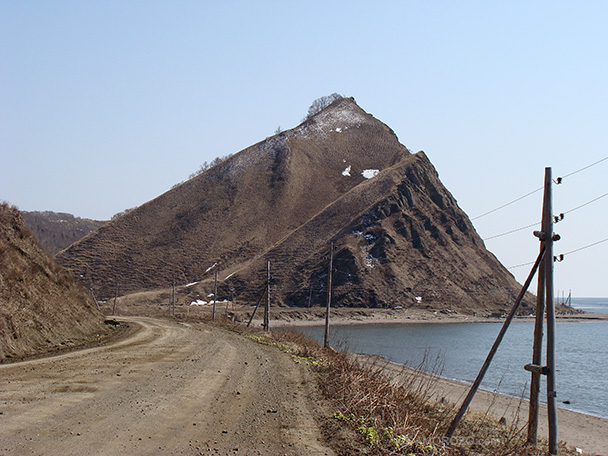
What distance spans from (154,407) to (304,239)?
11803 cm

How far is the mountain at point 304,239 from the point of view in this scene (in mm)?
116562

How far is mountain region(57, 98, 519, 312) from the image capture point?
382 feet

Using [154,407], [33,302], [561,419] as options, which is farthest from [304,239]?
[154,407]

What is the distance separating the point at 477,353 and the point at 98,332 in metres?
39.5

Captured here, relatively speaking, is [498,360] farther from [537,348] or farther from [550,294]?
[550,294]

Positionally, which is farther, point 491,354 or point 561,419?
point 561,419

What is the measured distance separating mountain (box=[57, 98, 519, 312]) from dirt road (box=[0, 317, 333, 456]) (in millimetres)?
96206

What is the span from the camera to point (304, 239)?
12850 cm

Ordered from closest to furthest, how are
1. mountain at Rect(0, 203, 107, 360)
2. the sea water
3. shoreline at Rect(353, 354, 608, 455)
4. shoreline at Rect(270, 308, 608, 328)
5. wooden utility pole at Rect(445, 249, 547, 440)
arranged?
wooden utility pole at Rect(445, 249, 547, 440) → mountain at Rect(0, 203, 107, 360) → shoreline at Rect(353, 354, 608, 455) → the sea water → shoreline at Rect(270, 308, 608, 328)

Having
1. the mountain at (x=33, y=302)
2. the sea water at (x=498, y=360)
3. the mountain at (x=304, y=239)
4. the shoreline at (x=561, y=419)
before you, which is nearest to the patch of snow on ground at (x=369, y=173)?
the mountain at (x=304, y=239)

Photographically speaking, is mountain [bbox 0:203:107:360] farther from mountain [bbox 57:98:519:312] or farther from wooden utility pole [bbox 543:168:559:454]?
mountain [bbox 57:98:519:312]

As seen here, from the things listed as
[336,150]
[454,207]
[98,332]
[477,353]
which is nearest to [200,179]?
[336,150]

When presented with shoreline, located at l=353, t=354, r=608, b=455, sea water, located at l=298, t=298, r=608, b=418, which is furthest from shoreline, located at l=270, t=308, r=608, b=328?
shoreline, located at l=353, t=354, r=608, b=455

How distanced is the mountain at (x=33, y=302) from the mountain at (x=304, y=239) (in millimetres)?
82824
